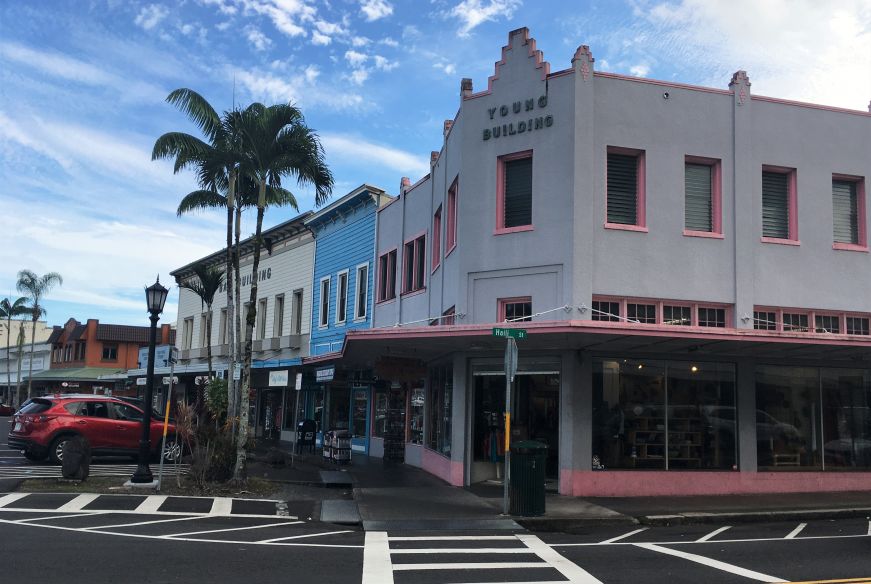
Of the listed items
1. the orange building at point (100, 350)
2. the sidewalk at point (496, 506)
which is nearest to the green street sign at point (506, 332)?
the sidewalk at point (496, 506)

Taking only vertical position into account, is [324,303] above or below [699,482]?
above

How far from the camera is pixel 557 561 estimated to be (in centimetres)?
931

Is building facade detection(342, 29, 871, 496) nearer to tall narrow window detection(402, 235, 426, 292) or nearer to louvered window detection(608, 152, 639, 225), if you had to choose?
louvered window detection(608, 152, 639, 225)

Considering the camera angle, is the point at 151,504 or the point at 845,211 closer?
the point at 151,504

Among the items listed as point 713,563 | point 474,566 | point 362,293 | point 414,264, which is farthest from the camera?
point 362,293

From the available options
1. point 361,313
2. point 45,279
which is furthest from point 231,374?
point 45,279

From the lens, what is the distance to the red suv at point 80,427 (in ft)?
62.3

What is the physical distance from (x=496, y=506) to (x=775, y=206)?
9.13m

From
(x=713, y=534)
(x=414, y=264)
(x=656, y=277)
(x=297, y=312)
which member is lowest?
(x=713, y=534)

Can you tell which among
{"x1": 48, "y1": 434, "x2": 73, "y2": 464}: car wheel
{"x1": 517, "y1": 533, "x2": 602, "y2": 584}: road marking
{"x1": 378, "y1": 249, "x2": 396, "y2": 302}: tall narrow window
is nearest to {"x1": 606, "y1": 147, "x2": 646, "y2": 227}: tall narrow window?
{"x1": 517, "y1": 533, "x2": 602, "y2": 584}: road marking

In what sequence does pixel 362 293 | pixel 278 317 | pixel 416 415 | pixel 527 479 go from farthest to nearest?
pixel 278 317
pixel 362 293
pixel 416 415
pixel 527 479

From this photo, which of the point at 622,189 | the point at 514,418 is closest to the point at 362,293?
the point at 514,418

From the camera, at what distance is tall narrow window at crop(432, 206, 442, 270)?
1997 cm

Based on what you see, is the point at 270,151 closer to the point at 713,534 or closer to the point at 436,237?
the point at 436,237
